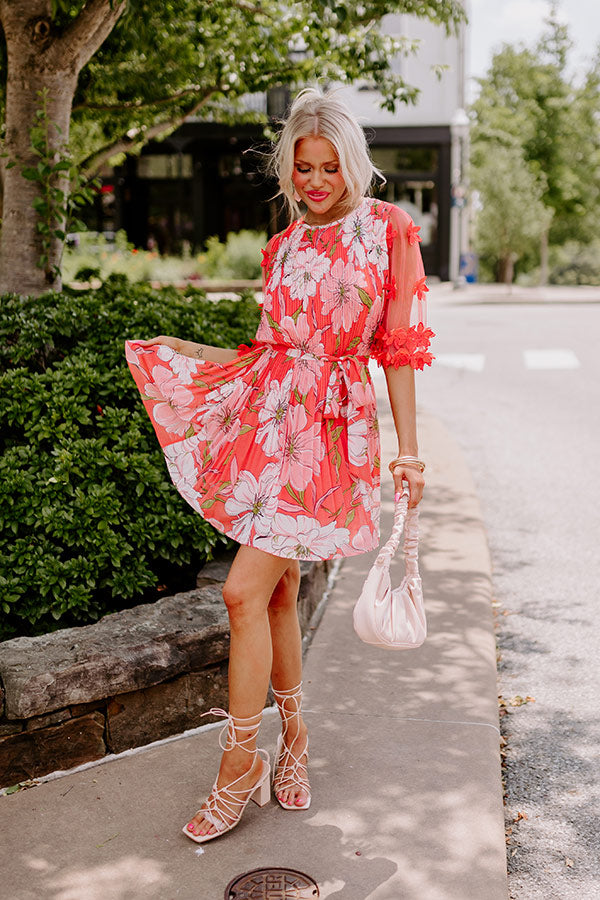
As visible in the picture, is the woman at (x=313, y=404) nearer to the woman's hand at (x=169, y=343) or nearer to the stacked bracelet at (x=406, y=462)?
the stacked bracelet at (x=406, y=462)

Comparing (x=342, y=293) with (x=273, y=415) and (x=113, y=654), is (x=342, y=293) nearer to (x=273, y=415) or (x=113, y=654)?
(x=273, y=415)

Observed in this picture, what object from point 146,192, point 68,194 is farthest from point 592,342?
point 146,192

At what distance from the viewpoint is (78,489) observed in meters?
3.71

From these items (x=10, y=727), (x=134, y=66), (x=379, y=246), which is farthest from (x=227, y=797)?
(x=134, y=66)

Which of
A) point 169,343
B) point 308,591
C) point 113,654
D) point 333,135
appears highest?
point 333,135

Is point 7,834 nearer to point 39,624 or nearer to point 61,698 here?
point 61,698

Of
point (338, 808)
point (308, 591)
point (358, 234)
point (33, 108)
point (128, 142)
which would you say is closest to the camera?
point (358, 234)

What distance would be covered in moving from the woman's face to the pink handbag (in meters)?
0.87

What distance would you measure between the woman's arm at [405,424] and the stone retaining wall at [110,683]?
957 mm

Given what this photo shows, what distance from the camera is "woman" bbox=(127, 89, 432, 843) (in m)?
2.79

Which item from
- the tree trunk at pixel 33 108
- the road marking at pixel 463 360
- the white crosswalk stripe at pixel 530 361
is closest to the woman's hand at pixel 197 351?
the tree trunk at pixel 33 108

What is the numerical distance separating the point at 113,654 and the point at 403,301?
4.68 feet

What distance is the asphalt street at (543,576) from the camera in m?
2.97

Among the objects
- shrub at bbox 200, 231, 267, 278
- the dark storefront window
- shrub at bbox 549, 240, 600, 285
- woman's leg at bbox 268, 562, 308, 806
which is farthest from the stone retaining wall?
shrub at bbox 549, 240, 600, 285
